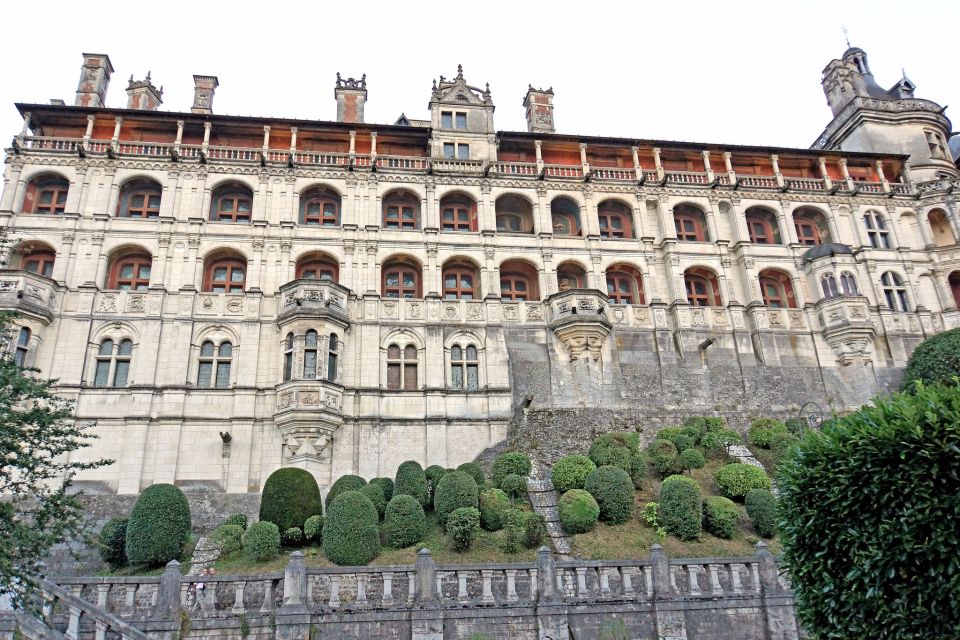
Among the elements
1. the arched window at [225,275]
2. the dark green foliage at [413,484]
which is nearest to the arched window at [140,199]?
the arched window at [225,275]

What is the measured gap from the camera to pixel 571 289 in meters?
36.2

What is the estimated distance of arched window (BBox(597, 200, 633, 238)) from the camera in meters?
41.2

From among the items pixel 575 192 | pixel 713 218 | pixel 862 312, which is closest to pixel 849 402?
pixel 862 312

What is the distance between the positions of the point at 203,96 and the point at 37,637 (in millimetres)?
34678

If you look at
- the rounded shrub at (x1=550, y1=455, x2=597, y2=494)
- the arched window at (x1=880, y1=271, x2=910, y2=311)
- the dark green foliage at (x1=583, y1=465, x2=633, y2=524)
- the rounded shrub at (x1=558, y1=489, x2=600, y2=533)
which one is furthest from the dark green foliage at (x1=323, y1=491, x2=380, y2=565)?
the arched window at (x1=880, y1=271, x2=910, y2=311)

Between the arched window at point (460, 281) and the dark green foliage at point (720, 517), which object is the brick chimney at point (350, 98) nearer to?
the arched window at point (460, 281)

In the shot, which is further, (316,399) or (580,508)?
(316,399)

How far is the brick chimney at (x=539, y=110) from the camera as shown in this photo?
45.5 meters

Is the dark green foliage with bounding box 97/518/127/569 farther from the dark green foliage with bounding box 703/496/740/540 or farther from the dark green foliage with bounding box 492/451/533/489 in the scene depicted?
the dark green foliage with bounding box 703/496/740/540

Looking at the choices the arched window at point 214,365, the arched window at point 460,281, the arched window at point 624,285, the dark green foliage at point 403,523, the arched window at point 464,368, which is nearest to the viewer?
the dark green foliage at point 403,523

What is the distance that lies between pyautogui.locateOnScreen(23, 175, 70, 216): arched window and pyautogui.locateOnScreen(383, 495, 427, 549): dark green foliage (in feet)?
82.7

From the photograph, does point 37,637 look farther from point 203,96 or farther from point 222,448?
point 203,96

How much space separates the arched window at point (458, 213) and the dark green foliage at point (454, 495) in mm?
17846

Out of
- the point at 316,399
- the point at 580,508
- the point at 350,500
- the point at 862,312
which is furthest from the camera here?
the point at 862,312
